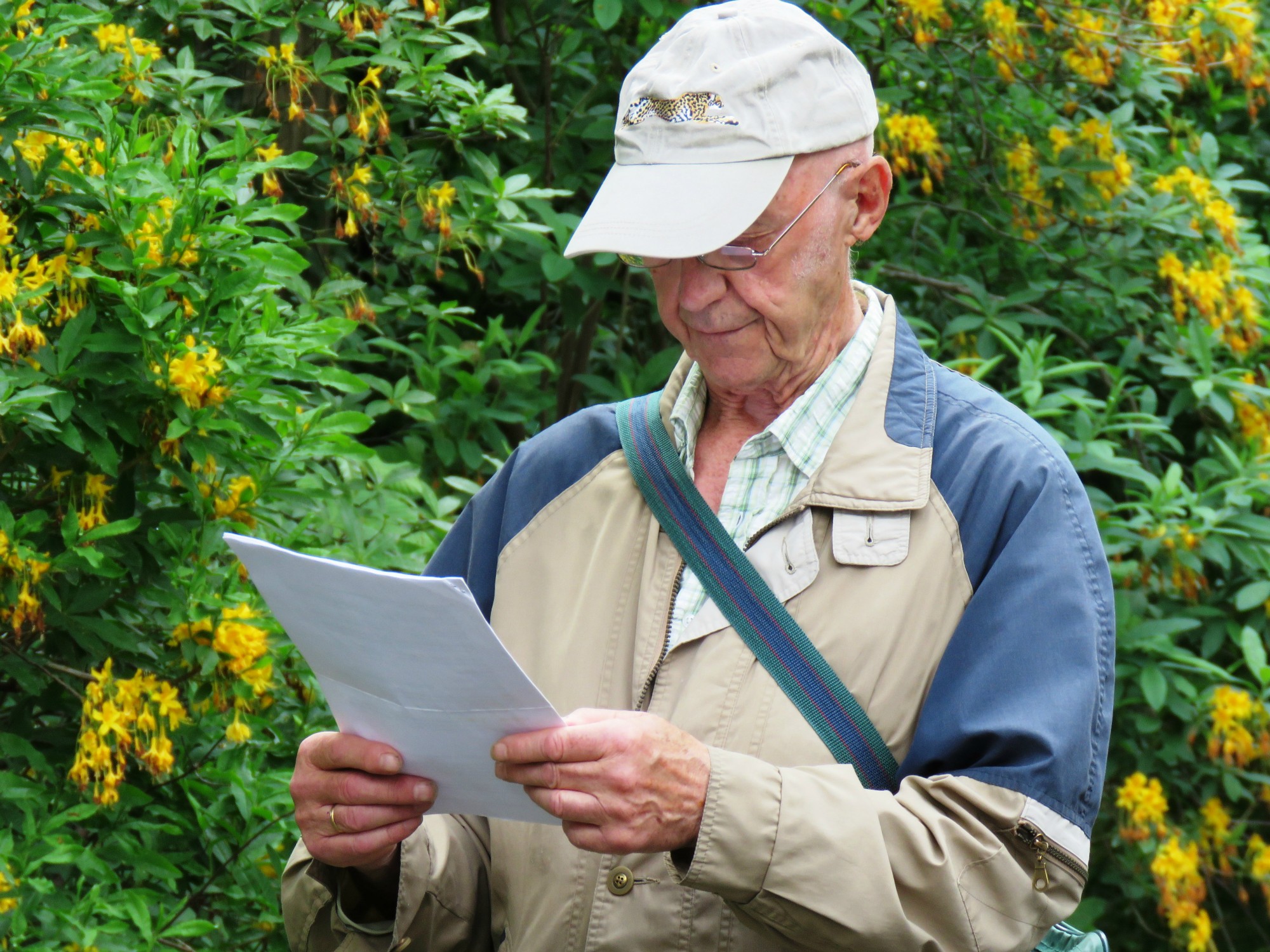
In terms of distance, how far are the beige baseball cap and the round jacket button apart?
69cm

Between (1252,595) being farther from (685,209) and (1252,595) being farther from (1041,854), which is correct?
(685,209)

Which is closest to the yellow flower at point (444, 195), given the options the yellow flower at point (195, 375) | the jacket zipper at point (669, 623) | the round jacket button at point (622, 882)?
the yellow flower at point (195, 375)

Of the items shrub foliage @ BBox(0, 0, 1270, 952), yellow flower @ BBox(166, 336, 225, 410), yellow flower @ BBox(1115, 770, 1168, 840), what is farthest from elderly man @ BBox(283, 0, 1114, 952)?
yellow flower @ BBox(1115, 770, 1168, 840)

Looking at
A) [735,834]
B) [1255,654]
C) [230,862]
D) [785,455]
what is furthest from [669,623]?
[1255,654]

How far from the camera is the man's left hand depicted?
4.33ft

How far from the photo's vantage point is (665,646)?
163cm

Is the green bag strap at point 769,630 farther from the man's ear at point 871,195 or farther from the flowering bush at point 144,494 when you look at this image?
the flowering bush at point 144,494

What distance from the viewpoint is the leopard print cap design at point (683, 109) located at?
1625mm

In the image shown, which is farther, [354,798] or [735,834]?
[354,798]

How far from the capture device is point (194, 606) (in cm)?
236

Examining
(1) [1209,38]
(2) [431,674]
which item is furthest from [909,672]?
(1) [1209,38]

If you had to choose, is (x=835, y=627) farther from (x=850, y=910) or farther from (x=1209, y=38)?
(x=1209, y=38)

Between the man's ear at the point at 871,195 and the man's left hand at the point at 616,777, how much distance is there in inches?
27.8

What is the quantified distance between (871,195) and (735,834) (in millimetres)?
811
